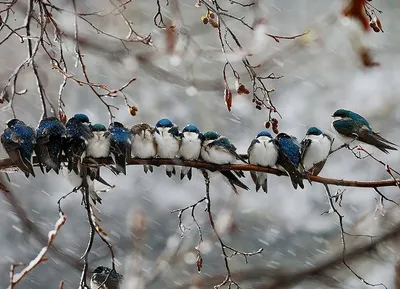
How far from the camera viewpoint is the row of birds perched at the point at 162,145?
2.18 m

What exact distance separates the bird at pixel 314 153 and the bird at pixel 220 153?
24cm

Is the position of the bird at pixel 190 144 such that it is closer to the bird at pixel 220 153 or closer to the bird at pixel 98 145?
the bird at pixel 220 153

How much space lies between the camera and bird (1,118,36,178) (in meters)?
2.12

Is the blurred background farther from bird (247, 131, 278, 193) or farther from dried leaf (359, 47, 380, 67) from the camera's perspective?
dried leaf (359, 47, 380, 67)

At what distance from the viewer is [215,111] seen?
21.9ft

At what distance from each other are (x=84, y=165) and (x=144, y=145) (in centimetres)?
29

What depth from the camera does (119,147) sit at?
2.33 meters

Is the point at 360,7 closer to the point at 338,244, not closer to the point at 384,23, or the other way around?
the point at 338,244

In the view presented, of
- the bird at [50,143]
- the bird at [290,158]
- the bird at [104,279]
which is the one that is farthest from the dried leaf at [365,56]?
the bird at [104,279]

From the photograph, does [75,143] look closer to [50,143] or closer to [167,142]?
[50,143]

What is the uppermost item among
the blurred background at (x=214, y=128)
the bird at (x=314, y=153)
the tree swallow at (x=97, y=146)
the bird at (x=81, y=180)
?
the blurred background at (x=214, y=128)

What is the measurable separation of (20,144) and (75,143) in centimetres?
21

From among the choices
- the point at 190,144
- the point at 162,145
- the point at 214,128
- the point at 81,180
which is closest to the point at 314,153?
the point at 190,144

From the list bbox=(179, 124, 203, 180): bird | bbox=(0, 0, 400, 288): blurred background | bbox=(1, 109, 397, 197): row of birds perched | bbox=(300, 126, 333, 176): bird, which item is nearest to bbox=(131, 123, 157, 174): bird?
bbox=(1, 109, 397, 197): row of birds perched
